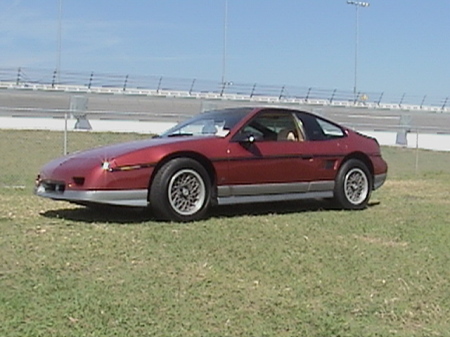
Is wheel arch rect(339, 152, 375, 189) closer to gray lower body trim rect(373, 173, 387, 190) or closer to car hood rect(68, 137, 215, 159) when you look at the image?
gray lower body trim rect(373, 173, 387, 190)

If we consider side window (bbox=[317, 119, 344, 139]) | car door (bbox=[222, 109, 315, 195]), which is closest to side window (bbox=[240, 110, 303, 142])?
car door (bbox=[222, 109, 315, 195])

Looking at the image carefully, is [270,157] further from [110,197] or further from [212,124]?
[110,197]

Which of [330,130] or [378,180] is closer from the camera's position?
[330,130]

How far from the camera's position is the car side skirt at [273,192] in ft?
26.3

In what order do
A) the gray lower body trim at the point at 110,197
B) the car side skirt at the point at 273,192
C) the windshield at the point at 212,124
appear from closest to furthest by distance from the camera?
the gray lower body trim at the point at 110,197 → the car side skirt at the point at 273,192 → the windshield at the point at 212,124

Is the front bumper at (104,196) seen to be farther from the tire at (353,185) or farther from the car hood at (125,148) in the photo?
the tire at (353,185)

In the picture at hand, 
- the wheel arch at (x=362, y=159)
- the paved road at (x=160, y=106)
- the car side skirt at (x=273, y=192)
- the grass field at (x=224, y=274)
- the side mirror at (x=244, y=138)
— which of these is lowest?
the grass field at (x=224, y=274)

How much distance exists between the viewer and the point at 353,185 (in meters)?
9.29

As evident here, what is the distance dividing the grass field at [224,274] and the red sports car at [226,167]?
0.94ft

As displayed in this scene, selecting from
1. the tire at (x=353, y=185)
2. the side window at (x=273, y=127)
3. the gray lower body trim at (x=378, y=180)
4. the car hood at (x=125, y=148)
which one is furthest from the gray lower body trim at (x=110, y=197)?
the gray lower body trim at (x=378, y=180)

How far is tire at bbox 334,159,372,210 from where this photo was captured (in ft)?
29.9

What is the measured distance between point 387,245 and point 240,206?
2.80 meters

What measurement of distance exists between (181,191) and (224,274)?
2286 millimetres

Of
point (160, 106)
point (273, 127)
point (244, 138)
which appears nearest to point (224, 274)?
point (244, 138)
